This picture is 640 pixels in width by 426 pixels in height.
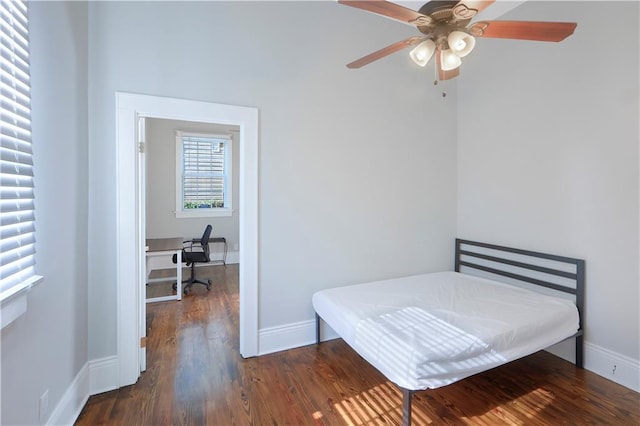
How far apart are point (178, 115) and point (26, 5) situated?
100cm

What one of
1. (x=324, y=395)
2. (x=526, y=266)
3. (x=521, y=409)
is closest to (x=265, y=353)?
(x=324, y=395)

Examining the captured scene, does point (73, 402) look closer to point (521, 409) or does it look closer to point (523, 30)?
point (521, 409)

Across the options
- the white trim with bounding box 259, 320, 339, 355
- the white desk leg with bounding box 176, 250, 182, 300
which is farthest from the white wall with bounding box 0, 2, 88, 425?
the white desk leg with bounding box 176, 250, 182, 300

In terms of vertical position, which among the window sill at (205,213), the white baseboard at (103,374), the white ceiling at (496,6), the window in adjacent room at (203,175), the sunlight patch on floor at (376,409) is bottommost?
the sunlight patch on floor at (376,409)

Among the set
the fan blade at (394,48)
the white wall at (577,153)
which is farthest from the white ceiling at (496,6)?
the fan blade at (394,48)

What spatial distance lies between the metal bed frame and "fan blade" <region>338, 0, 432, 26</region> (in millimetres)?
2287

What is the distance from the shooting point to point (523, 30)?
1.56 meters

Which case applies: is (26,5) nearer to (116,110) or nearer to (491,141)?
(116,110)

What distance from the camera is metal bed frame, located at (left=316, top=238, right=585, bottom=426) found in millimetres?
2475

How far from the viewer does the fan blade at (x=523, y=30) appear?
148cm

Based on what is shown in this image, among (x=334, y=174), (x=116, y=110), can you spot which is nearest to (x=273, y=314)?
(x=334, y=174)

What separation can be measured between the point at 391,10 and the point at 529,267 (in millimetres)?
2577

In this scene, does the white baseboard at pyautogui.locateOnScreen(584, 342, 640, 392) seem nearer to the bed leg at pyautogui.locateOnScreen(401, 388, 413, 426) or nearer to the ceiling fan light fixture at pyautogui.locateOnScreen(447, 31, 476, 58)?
the bed leg at pyautogui.locateOnScreen(401, 388, 413, 426)

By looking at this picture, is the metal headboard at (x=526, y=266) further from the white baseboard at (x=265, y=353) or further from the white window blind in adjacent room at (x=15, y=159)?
the white window blind in adjacent room at (x=15, y=159)
